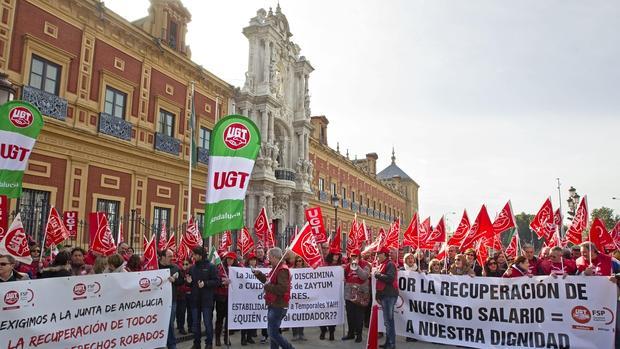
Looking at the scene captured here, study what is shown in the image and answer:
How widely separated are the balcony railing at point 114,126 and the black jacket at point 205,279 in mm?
10992

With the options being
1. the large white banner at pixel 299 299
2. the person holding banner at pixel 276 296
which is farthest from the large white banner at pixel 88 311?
the large white banner at pixel 299 299

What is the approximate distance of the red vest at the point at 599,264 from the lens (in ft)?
25.2

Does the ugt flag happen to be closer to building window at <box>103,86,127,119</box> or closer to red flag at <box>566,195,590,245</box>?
red flag at <box>566,195,590,245</box>

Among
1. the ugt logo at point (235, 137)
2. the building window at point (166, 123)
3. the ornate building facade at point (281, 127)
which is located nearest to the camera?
the ugt logo at point (235, 137)

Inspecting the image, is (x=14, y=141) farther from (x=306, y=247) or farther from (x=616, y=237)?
(x=616, y=237)

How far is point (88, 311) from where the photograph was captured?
596cm

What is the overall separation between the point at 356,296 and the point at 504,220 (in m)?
4.42

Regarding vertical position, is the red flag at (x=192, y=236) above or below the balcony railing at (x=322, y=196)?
below

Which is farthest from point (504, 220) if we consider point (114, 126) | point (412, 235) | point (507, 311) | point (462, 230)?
point (114, 126)

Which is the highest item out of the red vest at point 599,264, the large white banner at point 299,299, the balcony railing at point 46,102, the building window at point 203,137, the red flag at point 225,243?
the building window at point 203,137

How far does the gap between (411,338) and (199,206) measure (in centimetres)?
1463

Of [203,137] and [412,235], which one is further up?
[203,137]

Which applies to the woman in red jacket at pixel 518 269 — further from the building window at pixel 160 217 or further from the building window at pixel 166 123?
the building window at pixel 166 123

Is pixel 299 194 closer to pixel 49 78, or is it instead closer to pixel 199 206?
pixel 199 206
